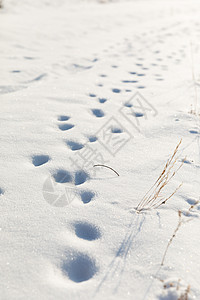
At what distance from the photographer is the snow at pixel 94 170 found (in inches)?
52.2

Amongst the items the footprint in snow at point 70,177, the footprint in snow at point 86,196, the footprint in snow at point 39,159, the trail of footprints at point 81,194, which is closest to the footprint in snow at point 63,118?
the trail of footprints at point 81,194

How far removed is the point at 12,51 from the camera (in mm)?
4555

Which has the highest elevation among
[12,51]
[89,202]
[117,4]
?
[117,4]

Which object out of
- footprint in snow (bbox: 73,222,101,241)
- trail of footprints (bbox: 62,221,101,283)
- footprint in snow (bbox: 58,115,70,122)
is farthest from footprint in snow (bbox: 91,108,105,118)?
trail of footprints (bbox: 62,221,101,283)

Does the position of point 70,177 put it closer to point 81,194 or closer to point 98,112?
point 81,194

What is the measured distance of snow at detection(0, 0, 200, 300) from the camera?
1.33 m

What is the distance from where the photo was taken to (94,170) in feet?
6.84

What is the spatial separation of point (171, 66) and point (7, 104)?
2.78 m

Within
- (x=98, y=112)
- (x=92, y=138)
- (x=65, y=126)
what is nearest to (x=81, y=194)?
(x=92, y=138)

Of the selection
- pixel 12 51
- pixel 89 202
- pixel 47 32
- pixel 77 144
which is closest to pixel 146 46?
pixel 47 32

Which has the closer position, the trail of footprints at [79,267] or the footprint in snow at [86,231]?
the trail of footprints at [79,267]

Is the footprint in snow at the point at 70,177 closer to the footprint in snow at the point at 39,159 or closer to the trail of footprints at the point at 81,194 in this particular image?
the trail of footprints at the point at 81,194

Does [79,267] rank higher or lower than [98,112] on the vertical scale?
lower

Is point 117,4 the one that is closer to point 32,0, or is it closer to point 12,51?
point 32,0
